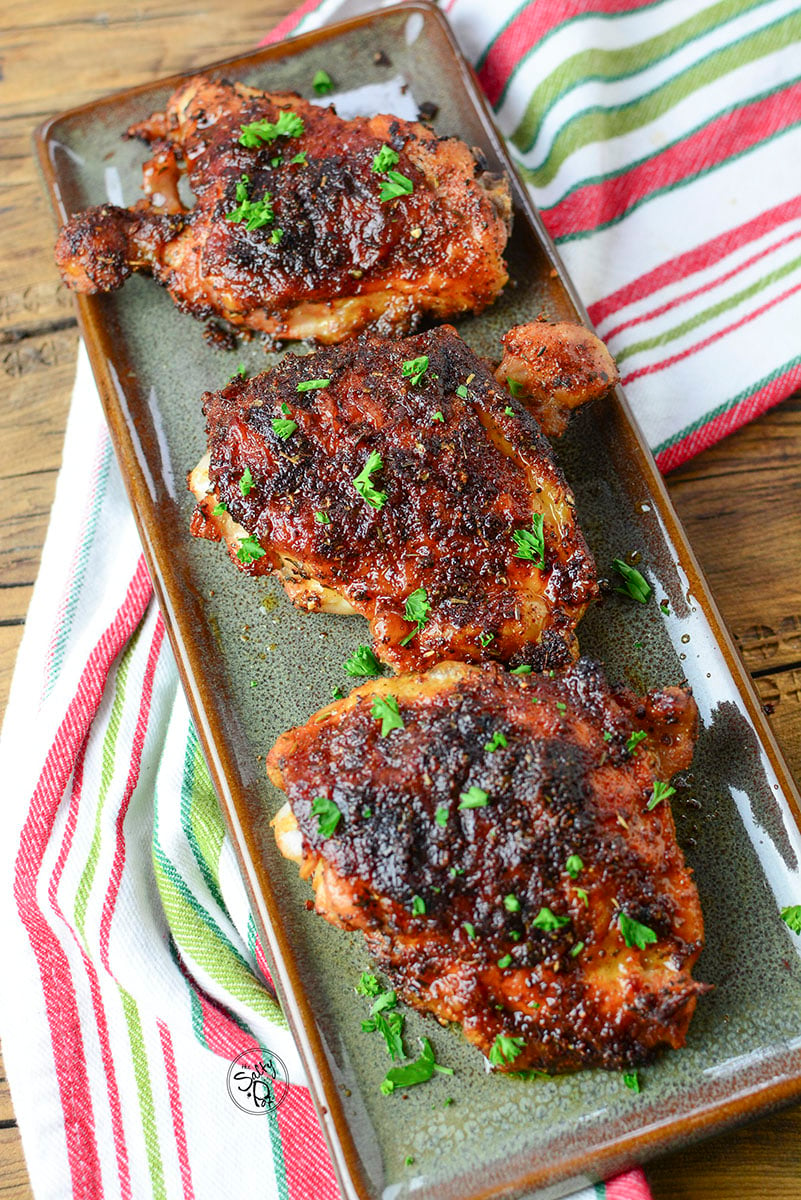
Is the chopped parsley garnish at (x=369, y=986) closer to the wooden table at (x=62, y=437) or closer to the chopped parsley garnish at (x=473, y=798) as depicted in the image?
the chopped parsley garnish at (x=473, y=798)

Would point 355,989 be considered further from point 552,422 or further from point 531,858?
point 552,422

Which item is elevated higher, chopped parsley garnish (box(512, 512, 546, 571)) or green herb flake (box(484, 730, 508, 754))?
chopped parsley garnish (box(512, 512, 546, 571))

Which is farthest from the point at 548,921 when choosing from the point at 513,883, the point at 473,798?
the point at 473,798

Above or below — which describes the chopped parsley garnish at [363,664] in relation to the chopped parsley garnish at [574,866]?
above

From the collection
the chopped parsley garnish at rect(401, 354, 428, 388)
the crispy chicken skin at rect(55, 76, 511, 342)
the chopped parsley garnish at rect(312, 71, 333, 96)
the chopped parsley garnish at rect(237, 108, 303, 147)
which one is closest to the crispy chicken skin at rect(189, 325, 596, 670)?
the chopped parsley garnish at rect(401, 354, 428, 388)

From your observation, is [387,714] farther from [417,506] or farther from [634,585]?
[634,585]

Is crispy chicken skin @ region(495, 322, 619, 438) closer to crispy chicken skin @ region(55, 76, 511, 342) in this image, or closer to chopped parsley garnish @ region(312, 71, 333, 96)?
crispy chicken skin @ region(55, 76, 511, 342)

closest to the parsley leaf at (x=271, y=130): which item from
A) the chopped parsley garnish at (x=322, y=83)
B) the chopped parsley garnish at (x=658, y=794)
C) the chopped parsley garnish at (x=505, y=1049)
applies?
the chopped parsley garnish at (x=322, y=83)

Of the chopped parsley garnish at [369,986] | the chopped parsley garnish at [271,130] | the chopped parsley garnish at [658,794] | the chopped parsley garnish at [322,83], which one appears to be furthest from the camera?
the chopped parsley garnish at [322,83]
